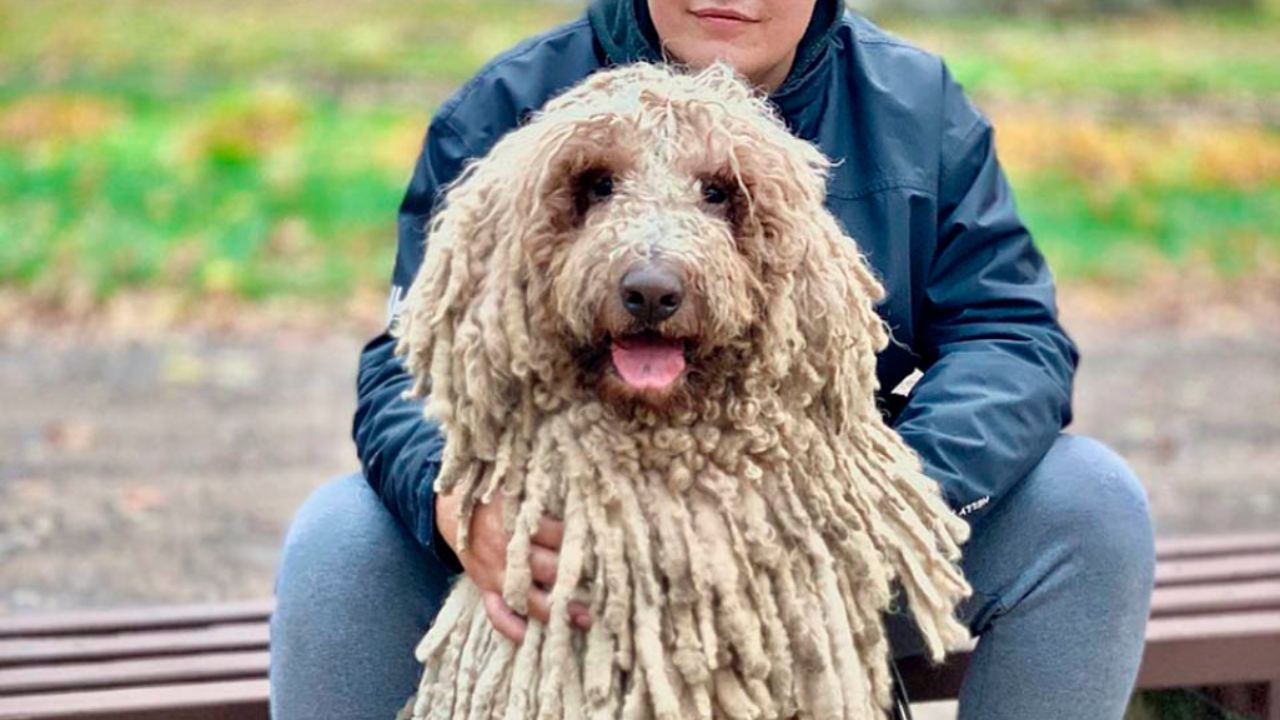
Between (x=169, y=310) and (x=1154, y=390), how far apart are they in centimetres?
352

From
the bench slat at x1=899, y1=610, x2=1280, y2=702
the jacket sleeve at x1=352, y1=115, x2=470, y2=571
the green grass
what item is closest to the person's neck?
the jacket sleeve at x1=352, y1=115, x2=470, y2=571

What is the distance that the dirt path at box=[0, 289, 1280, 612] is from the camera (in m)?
4.66

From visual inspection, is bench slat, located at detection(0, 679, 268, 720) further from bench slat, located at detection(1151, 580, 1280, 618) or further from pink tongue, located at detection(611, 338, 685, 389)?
bench slat, located at detection(1151, 580, 1280, 618)

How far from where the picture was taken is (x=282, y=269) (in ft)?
23.6

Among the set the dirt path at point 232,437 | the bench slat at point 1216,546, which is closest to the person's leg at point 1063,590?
the bench slat at point 1216,546

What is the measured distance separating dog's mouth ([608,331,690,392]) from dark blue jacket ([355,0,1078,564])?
57 cm

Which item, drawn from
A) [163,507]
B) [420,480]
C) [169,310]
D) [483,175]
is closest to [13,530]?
[163,507]

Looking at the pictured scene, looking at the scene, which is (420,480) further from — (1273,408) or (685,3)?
(1273,408)

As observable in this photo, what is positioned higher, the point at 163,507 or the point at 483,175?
the point at 483,175

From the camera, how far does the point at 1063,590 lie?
2461 millimetres

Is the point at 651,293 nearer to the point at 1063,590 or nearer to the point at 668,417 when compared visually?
the point at 668,417

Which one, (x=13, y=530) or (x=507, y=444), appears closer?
(x=507, y=444)

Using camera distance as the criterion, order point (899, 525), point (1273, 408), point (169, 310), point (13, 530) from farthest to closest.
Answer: point (169, 310) < point (1273, 408) < point (13, 530) < point (899, 525)

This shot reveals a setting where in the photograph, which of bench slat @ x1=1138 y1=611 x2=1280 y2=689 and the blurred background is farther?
the blurred background
